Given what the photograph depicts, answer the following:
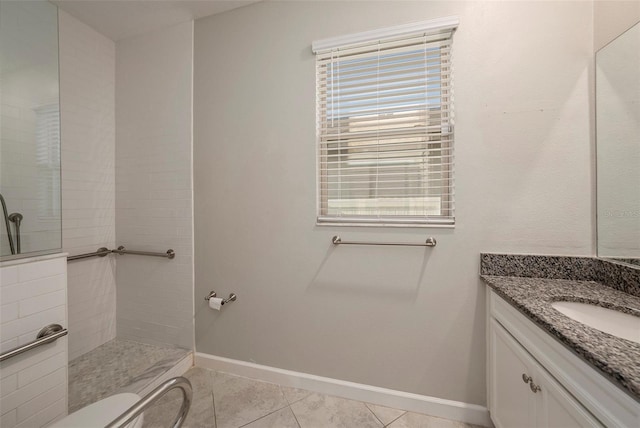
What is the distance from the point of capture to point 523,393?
0.89 m

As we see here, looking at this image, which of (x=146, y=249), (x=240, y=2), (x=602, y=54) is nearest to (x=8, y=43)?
(x=240, y=2)

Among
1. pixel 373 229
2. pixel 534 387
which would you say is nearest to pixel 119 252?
pixel 373 229

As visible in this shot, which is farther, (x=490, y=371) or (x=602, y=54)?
(x=490, y=371)

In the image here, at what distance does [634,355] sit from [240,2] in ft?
7.70

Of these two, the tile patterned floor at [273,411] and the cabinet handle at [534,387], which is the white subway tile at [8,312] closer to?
the tile patterned floor at [273,411]

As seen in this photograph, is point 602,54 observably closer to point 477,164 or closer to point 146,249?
point 477,164

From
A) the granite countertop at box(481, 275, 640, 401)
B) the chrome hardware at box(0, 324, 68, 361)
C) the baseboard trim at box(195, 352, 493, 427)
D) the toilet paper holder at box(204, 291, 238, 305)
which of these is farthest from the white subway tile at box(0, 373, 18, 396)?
the granite countertop at box(481, 275, 640, 401)

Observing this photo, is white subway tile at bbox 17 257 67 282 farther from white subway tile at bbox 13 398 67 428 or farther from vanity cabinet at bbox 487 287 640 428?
vanity cabinet at bbox 487 287 640 428

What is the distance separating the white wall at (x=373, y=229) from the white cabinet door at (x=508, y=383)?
0.34ft

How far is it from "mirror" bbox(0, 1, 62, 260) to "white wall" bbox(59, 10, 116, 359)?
52 centimetres

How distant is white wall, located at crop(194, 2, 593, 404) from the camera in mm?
1119

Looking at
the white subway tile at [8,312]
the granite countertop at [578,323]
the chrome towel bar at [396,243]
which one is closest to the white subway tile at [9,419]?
the white subway tile at [8,312]

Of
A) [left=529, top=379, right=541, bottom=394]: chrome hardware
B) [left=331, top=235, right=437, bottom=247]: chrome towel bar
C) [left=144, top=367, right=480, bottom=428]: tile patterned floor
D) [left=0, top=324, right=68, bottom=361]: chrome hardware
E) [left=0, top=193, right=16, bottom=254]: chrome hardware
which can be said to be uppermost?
[left=0, top=193, right=16, bottom=254]: chrome hardware

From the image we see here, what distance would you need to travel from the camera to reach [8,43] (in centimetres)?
111
